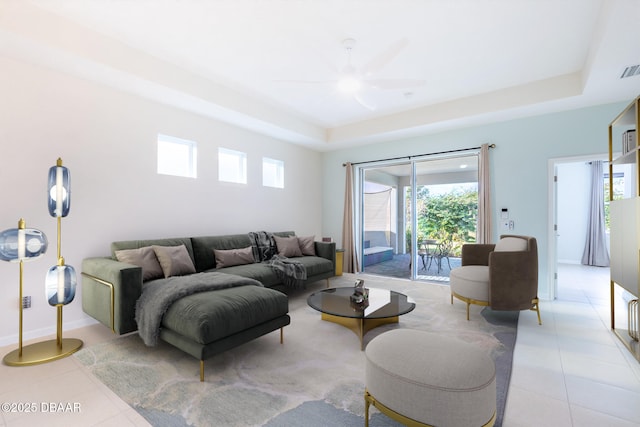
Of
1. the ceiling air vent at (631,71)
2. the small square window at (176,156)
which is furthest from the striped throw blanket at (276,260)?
the ceiling air vent at (631,71)

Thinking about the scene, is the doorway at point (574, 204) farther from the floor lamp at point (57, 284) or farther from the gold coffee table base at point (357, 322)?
the floor lamp at point (57, 284)

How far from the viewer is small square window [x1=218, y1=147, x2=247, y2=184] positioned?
4.77 m

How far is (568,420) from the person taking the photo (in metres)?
1.71

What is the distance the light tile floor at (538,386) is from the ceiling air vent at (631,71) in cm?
263

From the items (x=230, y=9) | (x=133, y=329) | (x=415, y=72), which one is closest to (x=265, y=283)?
(x=133, y=329)

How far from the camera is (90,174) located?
128 inches

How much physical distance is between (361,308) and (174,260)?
2.13 meters

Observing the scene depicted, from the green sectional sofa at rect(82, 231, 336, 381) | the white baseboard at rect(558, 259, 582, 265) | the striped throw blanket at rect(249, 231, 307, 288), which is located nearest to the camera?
the green sectional sofa at rect(82, 231, 336, 381)

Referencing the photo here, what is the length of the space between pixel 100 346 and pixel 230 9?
10.3ft

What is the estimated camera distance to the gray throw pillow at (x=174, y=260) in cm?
330

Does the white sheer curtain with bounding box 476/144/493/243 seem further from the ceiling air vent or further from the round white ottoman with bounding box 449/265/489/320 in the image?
the ceiling air vent

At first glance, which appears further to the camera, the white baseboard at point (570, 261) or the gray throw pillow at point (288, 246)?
the white baseboard at point (570, 261)

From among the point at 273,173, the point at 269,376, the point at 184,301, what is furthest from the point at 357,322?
the point at 273,173

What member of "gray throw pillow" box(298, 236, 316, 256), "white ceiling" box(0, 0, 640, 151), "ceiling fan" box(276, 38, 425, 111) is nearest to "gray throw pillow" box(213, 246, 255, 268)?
"gray throw pillow" box(298, 236, 316, 256)
